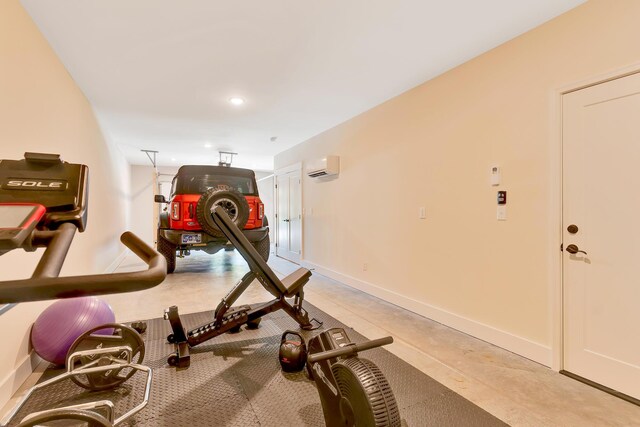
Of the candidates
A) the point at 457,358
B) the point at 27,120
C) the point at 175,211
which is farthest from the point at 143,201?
the point at 457,358

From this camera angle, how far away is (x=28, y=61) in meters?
2.13

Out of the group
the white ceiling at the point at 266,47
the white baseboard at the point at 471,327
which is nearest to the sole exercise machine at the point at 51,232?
the white ceiling at the point at 266,47

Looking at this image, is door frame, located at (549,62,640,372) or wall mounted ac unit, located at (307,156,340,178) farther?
wall mounted ac unit, located at (307,156,340,178)

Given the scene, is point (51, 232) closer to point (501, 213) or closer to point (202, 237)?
point (501, 213)

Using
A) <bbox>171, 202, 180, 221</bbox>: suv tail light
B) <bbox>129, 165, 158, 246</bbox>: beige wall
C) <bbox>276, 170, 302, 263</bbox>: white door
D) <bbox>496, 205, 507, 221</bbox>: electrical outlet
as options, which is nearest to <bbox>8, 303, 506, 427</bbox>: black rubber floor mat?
<bbox>496, 205, 507, 221</bbox>: electrical outlet

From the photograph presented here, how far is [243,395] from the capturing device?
186 centimetres

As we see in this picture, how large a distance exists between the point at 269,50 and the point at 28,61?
179 cm

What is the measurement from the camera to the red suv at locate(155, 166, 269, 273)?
402cm

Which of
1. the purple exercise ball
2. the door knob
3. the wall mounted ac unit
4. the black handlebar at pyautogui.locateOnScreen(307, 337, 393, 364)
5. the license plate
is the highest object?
the wall mounted ac unit

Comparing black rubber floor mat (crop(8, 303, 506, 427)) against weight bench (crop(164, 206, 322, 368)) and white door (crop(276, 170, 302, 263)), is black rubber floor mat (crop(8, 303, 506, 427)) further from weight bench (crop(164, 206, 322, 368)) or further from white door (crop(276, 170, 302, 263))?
white door (crop(276, 170, 302, 263))

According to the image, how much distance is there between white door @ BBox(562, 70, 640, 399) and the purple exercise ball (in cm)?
351

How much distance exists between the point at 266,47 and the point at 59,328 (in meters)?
2.72

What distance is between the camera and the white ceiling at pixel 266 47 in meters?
2.14

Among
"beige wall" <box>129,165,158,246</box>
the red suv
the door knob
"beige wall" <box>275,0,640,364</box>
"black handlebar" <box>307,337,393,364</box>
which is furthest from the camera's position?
"beige wall" <box>129,165,158,246</box>
